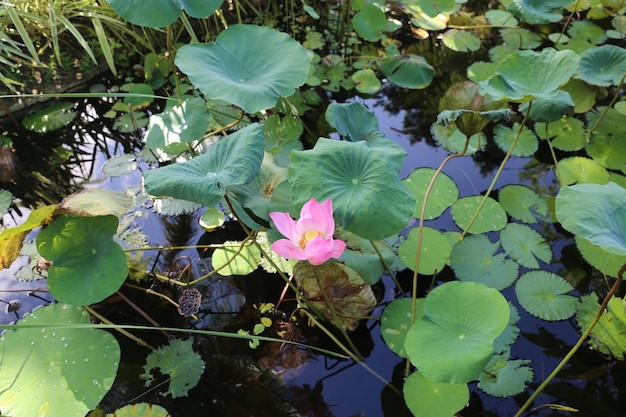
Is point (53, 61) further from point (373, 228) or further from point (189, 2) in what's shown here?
point (373, 228)

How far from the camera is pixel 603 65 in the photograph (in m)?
2.11

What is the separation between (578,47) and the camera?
8.92ft

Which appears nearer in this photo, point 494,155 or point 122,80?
point 494,155

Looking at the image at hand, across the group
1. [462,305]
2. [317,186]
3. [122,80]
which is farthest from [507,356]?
[122,80]

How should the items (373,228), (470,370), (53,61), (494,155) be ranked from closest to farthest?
(470,370) → (373,228) → (494,155) → (53,61)

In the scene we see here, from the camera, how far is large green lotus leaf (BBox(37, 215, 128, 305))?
4.38 feet

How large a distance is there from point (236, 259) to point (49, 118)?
4.95 feet

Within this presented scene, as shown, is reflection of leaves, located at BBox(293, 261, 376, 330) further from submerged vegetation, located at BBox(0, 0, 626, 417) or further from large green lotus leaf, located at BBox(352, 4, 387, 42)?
large green lotus leaf, located at BBox(352, 4, 387, 42)

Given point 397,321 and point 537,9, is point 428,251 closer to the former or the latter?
point 397,321

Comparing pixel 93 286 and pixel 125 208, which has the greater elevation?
pixel 125 208

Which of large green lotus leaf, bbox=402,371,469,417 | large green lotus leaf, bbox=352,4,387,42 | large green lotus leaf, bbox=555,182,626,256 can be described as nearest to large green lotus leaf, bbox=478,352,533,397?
large green lotus leaf, bbox=402,371,469,417

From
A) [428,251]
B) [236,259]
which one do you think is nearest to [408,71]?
[428,251]

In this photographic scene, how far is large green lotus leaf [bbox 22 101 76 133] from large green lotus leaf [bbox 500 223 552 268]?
226 cm

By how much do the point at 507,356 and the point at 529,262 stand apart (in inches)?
16.9
